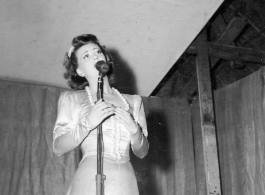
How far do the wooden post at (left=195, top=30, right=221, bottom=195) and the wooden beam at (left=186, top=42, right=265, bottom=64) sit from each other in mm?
157

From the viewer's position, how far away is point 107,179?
4.59 ft

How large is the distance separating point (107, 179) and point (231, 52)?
144 inches

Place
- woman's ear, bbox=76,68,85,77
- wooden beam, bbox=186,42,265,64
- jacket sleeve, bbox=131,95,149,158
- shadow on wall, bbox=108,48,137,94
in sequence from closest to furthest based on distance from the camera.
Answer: jacket sleeve, bbox=131,95,149,158, woman's ear, bbox=76,68,85,77, shadow on wall, bbox=108,48,137,94, wooden beam, bbox=186,42,265,64

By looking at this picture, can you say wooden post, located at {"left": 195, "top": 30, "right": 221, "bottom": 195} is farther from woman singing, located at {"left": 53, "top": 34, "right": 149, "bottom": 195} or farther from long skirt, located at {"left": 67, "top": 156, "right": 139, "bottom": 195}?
long skirt, located at {"left": 67, "top": 156, "right": 139, "bottom": 195}

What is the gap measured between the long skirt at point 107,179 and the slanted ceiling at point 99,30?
59.1 inches

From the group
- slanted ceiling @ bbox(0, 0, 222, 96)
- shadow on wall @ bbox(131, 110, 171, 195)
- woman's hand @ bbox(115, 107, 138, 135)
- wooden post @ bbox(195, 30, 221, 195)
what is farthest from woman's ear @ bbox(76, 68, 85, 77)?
wooden post @ bbox(195, 30, 221, 195)

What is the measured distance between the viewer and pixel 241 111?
12.1 feet

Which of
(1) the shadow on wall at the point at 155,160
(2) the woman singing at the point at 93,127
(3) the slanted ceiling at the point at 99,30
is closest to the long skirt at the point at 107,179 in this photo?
(2) the woman singing at the point at 93,127

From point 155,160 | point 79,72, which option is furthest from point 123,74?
point 79,72

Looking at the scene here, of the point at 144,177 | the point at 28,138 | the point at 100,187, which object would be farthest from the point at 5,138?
the point at 100,187

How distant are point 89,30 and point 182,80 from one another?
3.73 m

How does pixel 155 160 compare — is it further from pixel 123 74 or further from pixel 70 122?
pixel 70 122

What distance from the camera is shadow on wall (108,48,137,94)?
329 cm

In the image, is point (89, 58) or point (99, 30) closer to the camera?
point (89, 58)
